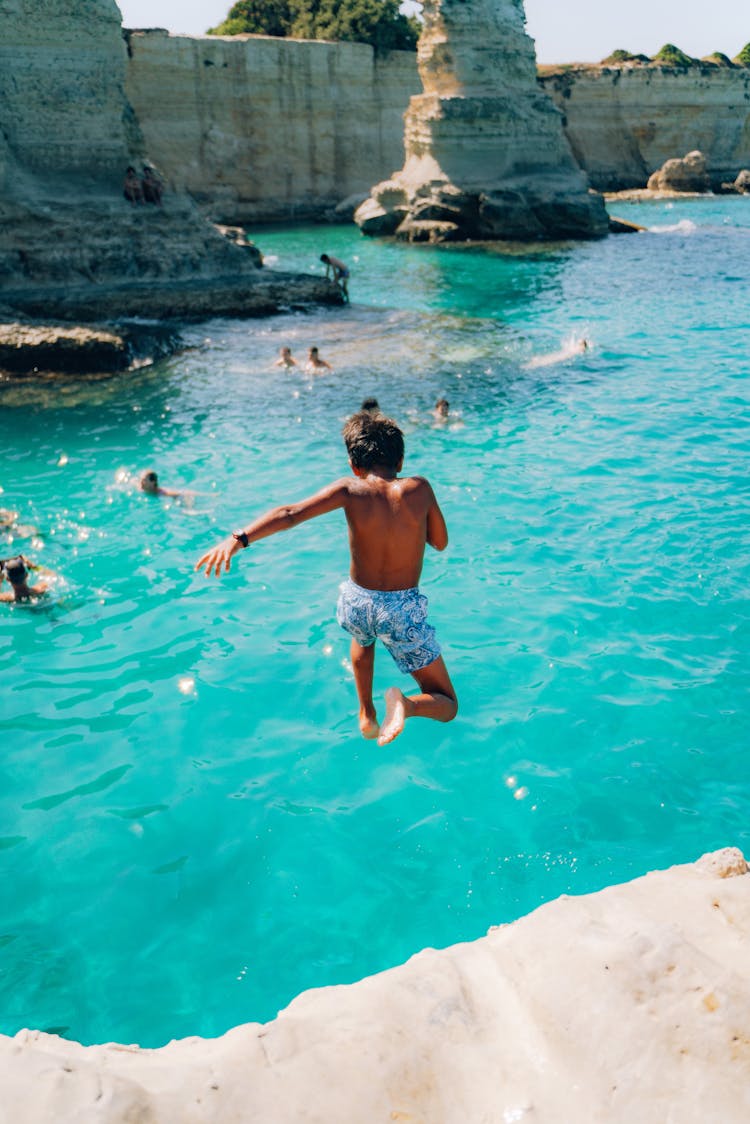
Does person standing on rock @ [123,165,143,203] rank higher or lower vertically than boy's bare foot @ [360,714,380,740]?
higher

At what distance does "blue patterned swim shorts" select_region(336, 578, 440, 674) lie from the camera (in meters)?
4.50

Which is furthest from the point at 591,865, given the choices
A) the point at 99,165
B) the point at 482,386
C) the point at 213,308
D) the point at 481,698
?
the point at 99,165

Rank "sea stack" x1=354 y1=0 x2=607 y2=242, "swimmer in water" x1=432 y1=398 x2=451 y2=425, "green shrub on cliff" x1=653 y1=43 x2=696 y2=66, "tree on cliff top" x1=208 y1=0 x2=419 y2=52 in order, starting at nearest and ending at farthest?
"swimmer in water" x1=432 y1=398 x2=451 y2=425 < "sea stack" x1=354 y1=0 x2=607 y2=242 < "tree on cliff top" x1=208 y1=0 x2=419 y2=52 < "green shrub on cliff" x1=653 y1=43 x2=696 y2=66

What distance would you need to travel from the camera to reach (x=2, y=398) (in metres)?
14.1

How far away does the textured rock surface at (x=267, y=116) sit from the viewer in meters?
37.6

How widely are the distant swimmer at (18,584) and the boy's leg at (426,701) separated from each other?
4.62 meters

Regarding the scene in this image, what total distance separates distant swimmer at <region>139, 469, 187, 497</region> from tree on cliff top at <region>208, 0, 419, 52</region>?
3936 centimetres

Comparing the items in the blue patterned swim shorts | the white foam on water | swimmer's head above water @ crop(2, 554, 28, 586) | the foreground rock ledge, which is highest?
the white foam on water

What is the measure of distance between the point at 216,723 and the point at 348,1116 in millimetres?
4507

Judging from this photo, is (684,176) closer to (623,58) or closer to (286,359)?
(623,58)

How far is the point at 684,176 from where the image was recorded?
48469 mm

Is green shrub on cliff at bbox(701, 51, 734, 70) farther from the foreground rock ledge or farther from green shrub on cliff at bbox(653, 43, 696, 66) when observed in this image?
the foreground rock ledge

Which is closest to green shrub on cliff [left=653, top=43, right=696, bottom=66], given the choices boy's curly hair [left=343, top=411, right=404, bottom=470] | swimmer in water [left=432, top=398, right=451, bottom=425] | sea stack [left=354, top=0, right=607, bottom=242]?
sea stack [left=354, top=0, right=607, bottom=242]

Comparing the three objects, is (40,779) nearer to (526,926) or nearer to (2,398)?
(526,926)
